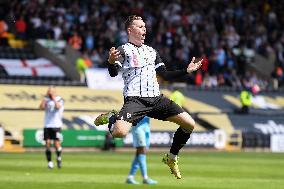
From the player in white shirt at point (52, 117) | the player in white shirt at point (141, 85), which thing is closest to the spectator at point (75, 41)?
the player in white shirt at point (52, 117)

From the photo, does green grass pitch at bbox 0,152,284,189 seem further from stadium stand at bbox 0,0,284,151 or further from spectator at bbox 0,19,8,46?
spectator at bbox 0,19,8,46

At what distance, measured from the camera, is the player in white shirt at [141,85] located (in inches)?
651

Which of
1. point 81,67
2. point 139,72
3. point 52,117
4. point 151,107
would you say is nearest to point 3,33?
point 81,67

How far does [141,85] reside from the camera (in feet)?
55.3

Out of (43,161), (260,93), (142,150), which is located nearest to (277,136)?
(260,93)

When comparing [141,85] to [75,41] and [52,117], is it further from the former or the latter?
[75,41]

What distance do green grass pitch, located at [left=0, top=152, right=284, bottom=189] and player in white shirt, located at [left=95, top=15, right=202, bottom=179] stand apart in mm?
4723

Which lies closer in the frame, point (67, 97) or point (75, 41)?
point (67, 97)

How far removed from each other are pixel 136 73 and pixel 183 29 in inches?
1391

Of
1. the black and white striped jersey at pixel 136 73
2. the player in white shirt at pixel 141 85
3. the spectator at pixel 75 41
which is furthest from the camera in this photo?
the spectator at pixel 75 41

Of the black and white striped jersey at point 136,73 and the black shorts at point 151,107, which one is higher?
the black and white striped jersey at point 136,73

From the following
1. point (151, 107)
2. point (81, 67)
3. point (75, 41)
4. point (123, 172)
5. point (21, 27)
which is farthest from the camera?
point (75, 41)

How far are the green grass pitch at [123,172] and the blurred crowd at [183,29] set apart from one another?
9.88 meters

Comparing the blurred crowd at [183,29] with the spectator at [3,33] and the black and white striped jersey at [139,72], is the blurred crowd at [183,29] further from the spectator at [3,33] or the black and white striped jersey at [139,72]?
the black and white striped jersey at [139,72]
